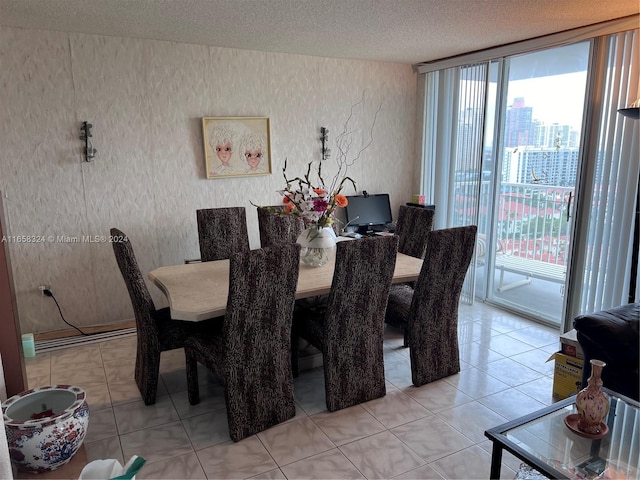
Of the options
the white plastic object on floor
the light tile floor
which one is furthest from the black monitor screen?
the white plastic object on floor

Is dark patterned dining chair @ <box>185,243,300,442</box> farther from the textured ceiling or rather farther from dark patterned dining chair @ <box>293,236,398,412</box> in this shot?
the textured ceiling

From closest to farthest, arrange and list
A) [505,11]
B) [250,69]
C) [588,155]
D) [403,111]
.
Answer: [505,11]
[588,155]
[250,69]
[403,111]

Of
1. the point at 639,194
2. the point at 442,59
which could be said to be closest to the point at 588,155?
the point at 639,194

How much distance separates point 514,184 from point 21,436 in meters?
4.37

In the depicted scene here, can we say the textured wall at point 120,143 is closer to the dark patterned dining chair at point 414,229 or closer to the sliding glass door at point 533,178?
the dark patterned dining chair at point 414,229

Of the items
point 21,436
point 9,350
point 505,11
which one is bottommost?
point 21,436

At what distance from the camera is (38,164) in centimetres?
366

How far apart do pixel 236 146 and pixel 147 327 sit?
6.84ft

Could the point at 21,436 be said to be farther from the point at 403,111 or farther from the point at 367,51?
the point at 403,111

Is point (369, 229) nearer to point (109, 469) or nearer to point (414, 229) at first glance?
point (414, 229)

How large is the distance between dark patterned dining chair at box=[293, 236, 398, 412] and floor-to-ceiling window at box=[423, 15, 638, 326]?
193 centimetres

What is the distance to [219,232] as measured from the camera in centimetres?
383

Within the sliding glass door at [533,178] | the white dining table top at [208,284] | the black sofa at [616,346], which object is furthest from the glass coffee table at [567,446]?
the sliding glass door at [533,178]

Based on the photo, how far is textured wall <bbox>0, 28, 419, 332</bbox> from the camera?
11.8 ft
